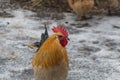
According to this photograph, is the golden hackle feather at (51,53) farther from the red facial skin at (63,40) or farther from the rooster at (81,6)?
the rooster at (81,6)

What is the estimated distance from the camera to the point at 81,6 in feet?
24.7

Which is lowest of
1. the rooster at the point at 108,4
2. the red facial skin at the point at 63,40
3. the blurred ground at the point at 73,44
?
the blurred ground at the point at 73,44

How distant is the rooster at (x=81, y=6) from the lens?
24.6 ft

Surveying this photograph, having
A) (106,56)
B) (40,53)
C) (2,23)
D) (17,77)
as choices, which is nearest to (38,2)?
(2,23)

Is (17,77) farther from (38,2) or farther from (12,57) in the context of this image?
(38,2)

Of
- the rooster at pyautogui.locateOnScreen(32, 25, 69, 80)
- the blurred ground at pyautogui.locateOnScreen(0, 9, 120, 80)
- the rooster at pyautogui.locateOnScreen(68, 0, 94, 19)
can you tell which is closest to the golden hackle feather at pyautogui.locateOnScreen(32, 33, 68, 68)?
the rooster at pyautogui.locateOnScreen(32, 25, 69, 80)

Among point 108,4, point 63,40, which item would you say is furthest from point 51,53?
point 108,4

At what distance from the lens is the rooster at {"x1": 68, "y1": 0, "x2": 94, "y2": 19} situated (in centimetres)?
751

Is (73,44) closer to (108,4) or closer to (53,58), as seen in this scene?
(108,4)

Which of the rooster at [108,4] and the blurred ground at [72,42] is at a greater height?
the rooster at [108,4]

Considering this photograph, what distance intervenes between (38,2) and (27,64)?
353 cm

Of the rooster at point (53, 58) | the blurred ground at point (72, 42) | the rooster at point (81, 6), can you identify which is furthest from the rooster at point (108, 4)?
the rooster at point (53, 58)

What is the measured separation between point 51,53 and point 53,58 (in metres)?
0.06

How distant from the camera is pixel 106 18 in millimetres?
7922
